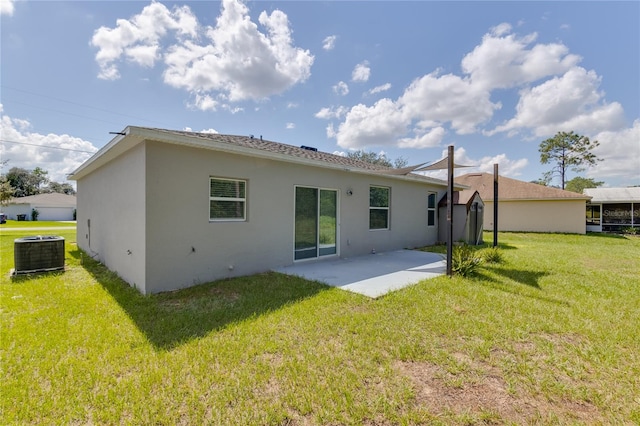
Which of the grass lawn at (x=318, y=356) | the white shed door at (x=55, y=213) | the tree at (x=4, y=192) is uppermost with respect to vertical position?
the tree at (x=4, y=192)

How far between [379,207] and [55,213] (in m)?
48.6

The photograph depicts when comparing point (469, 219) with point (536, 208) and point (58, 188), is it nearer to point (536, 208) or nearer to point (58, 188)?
point (536, 208)

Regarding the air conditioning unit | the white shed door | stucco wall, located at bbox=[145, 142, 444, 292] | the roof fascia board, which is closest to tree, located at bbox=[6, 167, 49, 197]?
the white shed door

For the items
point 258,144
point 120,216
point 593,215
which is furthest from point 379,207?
point 593,215

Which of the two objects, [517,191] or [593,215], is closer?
[517,191]

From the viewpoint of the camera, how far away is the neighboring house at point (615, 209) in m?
20.8

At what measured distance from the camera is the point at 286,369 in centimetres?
288

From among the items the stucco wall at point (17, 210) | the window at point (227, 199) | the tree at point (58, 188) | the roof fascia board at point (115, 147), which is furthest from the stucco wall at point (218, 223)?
the tree at point (58, 188)

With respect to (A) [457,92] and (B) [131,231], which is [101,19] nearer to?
(B) [131,231]

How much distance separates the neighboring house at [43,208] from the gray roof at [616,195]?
59.8 m

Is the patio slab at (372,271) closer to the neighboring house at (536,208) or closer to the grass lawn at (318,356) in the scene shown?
the grass lawn at (318,356)

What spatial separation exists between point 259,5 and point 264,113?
21.7 ft

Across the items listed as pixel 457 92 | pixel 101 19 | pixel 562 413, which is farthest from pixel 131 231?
pixel 457 92

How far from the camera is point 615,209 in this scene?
71.4 ft
